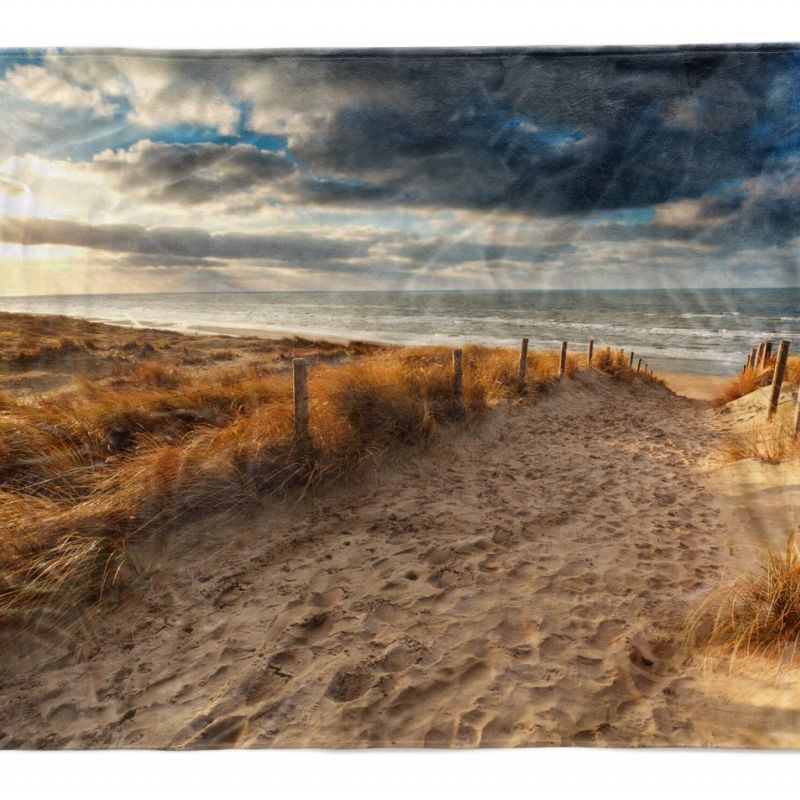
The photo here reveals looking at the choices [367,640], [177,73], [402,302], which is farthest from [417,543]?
[177,73]

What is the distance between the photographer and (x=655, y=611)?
2107 millimetres

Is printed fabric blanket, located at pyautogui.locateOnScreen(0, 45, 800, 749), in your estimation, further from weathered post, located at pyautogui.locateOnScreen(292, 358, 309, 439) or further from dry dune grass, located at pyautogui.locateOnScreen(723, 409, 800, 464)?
weathered post, located at pyautogui.locateOnScreen(292, 358, 309, 439)

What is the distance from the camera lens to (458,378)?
383 centimetres

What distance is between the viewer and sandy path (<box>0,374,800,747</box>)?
1646 millimetres

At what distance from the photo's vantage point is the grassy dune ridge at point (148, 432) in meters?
2.26

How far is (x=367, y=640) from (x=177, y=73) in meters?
2.68

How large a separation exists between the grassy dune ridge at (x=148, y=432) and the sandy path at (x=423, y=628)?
0.24 meters

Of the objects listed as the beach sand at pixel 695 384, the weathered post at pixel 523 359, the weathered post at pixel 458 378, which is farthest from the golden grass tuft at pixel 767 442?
the weathered post at pixel 458 378

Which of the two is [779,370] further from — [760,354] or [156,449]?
[156,449]

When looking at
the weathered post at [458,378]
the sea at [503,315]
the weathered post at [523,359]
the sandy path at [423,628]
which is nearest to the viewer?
the sandy path at [423,628]

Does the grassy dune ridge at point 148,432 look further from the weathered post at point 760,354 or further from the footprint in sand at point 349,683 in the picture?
the footprint in sand at point 349,683

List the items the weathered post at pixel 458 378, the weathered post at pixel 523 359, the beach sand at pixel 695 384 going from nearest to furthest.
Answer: the beach sand at pixel 695 384, the weathered post at pixel 523 359, the weathered post at pixel 458 378

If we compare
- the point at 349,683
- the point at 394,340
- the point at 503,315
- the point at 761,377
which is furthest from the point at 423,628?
the point at 761,377

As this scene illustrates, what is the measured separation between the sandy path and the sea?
49cm
